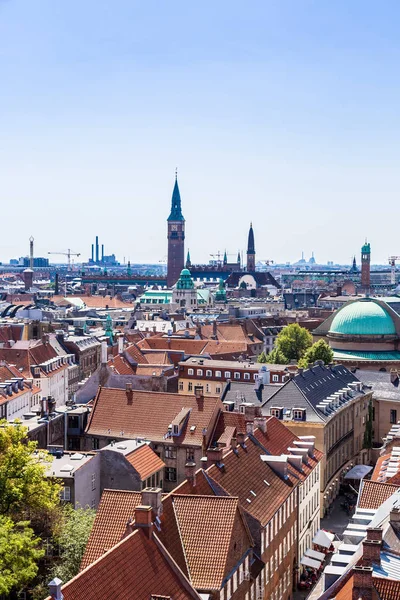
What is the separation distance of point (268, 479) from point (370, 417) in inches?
1565

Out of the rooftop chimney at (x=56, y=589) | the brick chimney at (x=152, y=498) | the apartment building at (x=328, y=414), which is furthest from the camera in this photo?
the apartment building at (x=328, y=414)

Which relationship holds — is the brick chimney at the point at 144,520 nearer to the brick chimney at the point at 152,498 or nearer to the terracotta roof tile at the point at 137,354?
the brick chimney at the point at 152,498

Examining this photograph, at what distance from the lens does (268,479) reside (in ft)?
177

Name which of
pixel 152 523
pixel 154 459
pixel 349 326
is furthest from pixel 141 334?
pixel 152 523

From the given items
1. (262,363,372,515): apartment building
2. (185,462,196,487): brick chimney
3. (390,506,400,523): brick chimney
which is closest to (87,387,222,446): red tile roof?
(262,363,372,515): apartment building

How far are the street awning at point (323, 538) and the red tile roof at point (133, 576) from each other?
2512 cm

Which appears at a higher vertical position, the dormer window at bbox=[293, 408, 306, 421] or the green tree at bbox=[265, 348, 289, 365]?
the dormer window at bbox=[293, 408, 306, 421]

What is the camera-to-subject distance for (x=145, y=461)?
5856cm

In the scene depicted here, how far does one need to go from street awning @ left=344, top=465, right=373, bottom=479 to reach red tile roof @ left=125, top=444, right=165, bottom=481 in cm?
2335

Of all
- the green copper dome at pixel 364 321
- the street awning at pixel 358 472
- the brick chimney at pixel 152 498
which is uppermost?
the green copper dome at pixel 364 321

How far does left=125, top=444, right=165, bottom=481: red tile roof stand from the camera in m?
57.0

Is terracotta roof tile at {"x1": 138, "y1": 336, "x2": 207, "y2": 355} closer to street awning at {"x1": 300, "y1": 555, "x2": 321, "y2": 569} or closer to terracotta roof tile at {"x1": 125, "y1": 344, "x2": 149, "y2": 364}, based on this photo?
terracotta roof tile at {"x1": 125, "y1": 344, "x2": 149, "y2": 364}

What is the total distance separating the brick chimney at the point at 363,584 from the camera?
108 ft

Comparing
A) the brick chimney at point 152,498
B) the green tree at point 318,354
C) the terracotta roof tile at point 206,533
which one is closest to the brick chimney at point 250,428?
the terracotta roof tile at point 206,533
